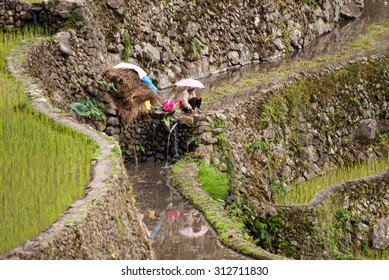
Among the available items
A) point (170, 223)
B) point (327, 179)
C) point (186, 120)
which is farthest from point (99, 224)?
point (327, 179)

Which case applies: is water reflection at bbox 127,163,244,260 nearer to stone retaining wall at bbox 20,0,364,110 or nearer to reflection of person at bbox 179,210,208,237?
reflection of person at bbox 179,210,208,237

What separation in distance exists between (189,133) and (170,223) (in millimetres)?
3508

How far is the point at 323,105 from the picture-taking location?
2892cm

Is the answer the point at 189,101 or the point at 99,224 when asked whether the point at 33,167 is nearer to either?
the point at 99,224

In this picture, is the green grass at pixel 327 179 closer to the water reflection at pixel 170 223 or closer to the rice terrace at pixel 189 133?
the rice terrace at pixel 189 133

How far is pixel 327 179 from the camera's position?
87.2 ft

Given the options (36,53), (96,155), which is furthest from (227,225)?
(36,53)

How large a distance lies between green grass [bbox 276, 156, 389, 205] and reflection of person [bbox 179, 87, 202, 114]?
2406 millimetres

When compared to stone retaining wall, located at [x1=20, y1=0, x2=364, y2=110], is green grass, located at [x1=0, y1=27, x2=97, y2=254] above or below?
below

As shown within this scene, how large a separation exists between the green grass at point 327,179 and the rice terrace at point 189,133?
0.17ft

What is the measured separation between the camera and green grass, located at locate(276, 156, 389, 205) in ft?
81.8

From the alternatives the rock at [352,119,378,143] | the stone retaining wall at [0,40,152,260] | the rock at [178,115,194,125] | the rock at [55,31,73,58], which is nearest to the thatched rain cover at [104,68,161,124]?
the rock at [178,115,194,125]

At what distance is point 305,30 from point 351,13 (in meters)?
3.13

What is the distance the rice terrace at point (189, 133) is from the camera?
1794cm
